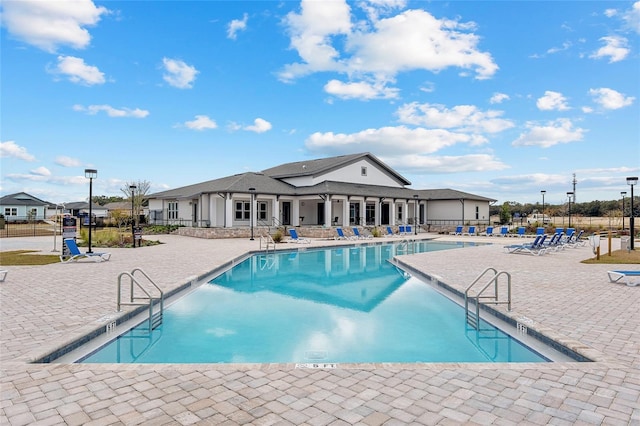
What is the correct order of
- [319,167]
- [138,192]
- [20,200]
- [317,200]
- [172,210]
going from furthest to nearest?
[20,200] < [138,192] < [172,210] < [319,167] < [317,200]

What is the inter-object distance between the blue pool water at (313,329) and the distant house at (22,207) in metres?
59.5

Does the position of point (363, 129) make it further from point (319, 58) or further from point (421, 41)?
point (421, 41)

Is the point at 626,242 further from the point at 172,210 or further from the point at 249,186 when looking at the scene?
the point at 172,210

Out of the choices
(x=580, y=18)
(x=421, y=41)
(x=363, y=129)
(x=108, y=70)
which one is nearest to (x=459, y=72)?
(x=580, y=18)

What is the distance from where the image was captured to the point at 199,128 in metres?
30.0

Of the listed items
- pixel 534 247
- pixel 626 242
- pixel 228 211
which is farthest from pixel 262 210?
pixel 626 242

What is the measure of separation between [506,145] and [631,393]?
95.2ft

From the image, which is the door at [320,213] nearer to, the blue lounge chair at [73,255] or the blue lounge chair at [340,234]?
the blue lounge chair at [340,234]

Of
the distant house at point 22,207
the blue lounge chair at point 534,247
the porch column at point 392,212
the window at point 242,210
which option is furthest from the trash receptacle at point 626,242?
the distant house at point 22,207

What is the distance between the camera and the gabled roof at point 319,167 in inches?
1283

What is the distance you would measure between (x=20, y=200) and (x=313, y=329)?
224 feet

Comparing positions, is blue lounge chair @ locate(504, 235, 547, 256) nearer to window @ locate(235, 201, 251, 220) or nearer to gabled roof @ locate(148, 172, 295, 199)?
gabled roof @ locate(148, 172, 295, 199)

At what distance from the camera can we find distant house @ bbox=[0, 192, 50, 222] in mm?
55594

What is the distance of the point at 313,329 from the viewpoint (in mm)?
6887
